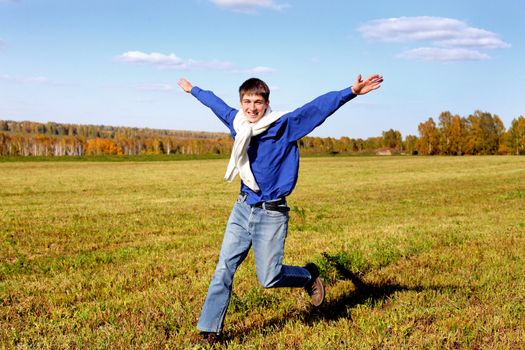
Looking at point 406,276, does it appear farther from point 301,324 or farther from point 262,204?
point 262,204

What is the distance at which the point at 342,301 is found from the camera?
591 centimetres

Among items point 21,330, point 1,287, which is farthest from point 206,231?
point 21,330

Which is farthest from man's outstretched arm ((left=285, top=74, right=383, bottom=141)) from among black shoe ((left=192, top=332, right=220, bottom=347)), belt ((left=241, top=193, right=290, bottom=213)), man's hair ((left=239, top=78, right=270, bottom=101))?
black shoe ((left=192, top=332, right=220, bottom=347))

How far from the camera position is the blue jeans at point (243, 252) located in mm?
4477

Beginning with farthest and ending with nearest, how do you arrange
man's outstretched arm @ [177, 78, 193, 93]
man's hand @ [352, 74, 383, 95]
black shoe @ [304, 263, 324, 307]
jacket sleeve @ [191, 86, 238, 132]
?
man's outstretched arm @ [177, 78, 193, 93] → black shoe @ [304, 263, 324, 307] → jacket sleeve @ [191, 86, 238, 132] → man's hand @ [352, 74, 383, 95]

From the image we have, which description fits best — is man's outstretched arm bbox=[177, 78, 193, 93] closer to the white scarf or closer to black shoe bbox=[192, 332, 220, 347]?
the white scarf

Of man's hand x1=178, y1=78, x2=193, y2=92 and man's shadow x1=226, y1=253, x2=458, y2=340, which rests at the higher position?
man's hand x1=178, y1=78, x2=193, y2=92

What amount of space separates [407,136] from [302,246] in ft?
492

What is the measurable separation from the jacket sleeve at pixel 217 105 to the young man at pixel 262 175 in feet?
0.63

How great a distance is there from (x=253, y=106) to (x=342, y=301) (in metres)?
2.72

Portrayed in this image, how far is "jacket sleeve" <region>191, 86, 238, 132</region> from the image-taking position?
489 centimetres

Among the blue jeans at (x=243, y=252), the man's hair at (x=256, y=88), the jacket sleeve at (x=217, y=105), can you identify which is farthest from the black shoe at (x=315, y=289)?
the man's hair at (x=256, y=88)

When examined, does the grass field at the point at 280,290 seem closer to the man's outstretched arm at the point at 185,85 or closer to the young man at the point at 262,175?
the young man at the point at 262,175

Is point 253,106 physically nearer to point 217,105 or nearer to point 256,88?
point 256,88
